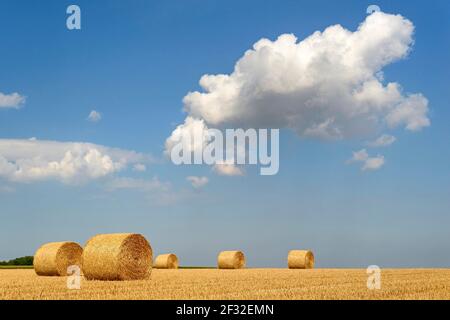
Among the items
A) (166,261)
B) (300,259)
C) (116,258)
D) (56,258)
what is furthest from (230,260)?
(116,258)

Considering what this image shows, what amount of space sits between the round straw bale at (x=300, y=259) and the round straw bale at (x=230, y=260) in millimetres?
3308

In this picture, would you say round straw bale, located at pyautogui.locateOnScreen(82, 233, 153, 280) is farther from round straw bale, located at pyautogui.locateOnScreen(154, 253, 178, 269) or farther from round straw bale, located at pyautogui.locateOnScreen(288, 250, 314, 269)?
round straw bale, located at pyautogui.locateOnScreen(154, 253, 178, 269)

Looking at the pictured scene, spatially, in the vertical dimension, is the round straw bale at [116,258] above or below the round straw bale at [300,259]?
above

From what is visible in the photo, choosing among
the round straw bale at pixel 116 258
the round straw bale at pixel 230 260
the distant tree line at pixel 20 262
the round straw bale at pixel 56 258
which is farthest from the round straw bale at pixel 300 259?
the distant tree line at pixel 20 262

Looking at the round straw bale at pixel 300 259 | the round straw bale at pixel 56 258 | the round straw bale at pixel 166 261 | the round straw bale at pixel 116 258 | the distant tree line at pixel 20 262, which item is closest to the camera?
the round straw bale at pixel 116 258

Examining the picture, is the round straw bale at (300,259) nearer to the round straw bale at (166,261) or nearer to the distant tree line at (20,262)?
the round straw bale at (166,261)

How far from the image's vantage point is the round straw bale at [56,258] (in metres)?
25.5

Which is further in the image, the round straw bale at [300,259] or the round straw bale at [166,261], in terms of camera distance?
the round straw bale at [166,261]

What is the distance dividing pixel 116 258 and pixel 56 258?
6718mm

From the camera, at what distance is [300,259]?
122 ft
